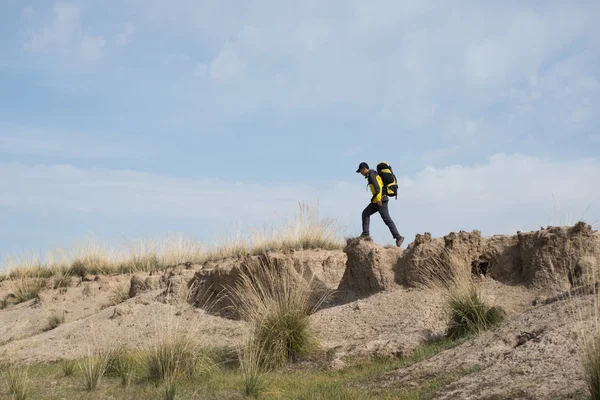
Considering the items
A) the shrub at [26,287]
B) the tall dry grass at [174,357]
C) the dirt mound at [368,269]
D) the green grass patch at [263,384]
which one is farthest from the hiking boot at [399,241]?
the shrub at [26,287]

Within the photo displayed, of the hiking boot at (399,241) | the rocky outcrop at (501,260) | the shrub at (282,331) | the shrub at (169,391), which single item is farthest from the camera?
the hiking boot at (399,241)

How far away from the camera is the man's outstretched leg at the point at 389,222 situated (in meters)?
15.9

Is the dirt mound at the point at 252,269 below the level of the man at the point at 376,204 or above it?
below

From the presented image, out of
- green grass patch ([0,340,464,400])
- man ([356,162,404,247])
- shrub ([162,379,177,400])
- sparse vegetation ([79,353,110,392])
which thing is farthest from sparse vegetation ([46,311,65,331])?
shrub ([162,379,177,400])

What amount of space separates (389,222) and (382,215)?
0.85 feet

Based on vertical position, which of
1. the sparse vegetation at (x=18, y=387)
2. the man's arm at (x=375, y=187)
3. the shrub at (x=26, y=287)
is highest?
the man's arm at (x=375, y=187)

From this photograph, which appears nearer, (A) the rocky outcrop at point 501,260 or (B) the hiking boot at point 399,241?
(A) the rocky outcrop at point 501,260

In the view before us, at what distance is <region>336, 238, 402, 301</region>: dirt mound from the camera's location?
46.5 feet

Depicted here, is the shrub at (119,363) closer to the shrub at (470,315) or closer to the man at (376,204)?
the shrub at (470,315)

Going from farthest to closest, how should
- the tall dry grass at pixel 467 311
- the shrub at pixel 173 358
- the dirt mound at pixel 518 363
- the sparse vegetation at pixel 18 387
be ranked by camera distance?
the tall dry grass at pixel 467 311 < the shrub at pixel 173 358 < the sparse vegetation at pixel 18 387 < the dirt mound at pixel 518 363

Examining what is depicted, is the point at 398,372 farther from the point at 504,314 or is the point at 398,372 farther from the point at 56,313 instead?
the point at 56,313

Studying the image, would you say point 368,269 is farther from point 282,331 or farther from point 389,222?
point 282,331

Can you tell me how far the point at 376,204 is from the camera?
52.0 ft

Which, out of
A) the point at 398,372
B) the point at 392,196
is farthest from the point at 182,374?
the point at 392,196
